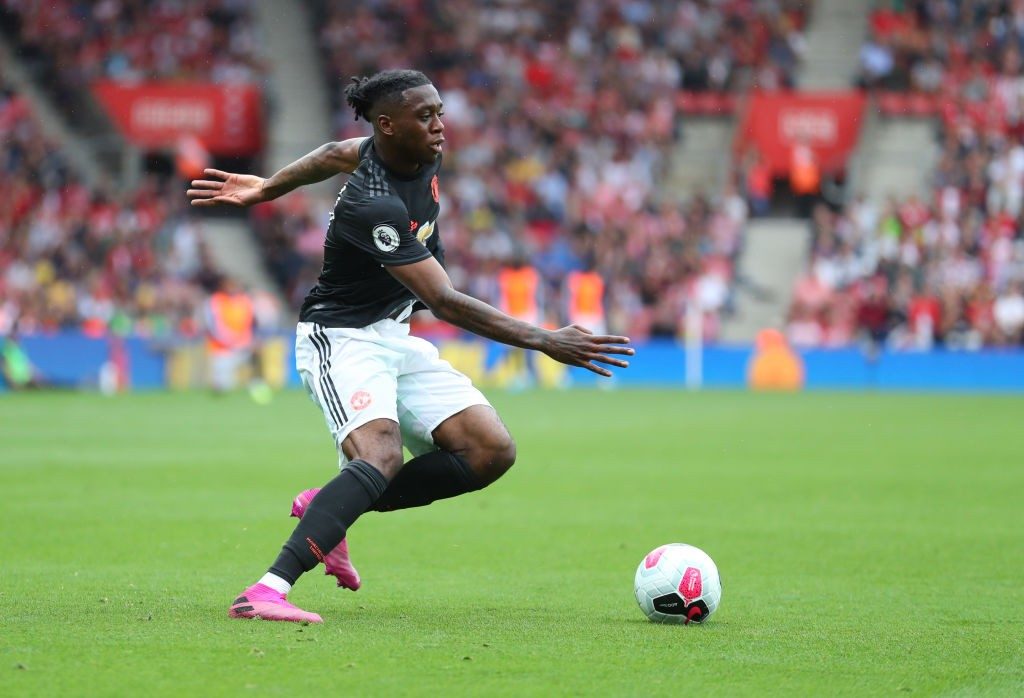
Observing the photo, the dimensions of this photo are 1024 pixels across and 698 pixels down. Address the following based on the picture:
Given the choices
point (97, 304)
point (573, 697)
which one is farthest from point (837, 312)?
point (573, 697)

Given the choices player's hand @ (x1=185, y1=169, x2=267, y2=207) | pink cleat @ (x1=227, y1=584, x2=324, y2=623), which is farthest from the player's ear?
pink cleat @ (x1=227, y1=584, x2=324, y2=623)

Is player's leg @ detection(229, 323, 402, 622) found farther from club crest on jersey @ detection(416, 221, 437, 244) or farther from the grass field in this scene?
club crest on jersey @ detection(416, 221, 437, 244)

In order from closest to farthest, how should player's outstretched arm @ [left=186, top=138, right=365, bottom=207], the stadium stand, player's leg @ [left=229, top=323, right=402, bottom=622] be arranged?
1. player's leg @ [left=229, top=323, right=402, bottom=622]
2. player's outstretched arm @ [left=186, top=138, right=365, bottom=207]
3. the stadium stand

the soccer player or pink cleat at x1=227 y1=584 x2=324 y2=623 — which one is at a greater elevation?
the soccer player

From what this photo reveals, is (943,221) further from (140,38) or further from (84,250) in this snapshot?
(140,38)

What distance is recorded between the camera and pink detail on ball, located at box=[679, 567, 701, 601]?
618 cm

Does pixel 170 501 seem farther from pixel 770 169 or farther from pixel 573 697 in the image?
pixel 770 169

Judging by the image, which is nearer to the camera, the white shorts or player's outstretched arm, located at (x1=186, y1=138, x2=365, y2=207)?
the white shorts

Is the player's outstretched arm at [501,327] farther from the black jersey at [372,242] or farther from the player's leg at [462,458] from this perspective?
the player's leg at [462,458]

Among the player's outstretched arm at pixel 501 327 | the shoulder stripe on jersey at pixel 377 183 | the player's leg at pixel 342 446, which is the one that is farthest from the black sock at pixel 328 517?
the shoulder stripe on jersey at pixel 377 183

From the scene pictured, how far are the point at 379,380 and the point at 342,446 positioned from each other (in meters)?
0.32

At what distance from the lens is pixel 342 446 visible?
6340mm

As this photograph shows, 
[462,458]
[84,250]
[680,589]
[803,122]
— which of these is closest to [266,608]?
[462,458]

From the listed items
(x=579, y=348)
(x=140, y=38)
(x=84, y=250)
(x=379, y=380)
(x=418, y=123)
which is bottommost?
(x=379, y=380)
